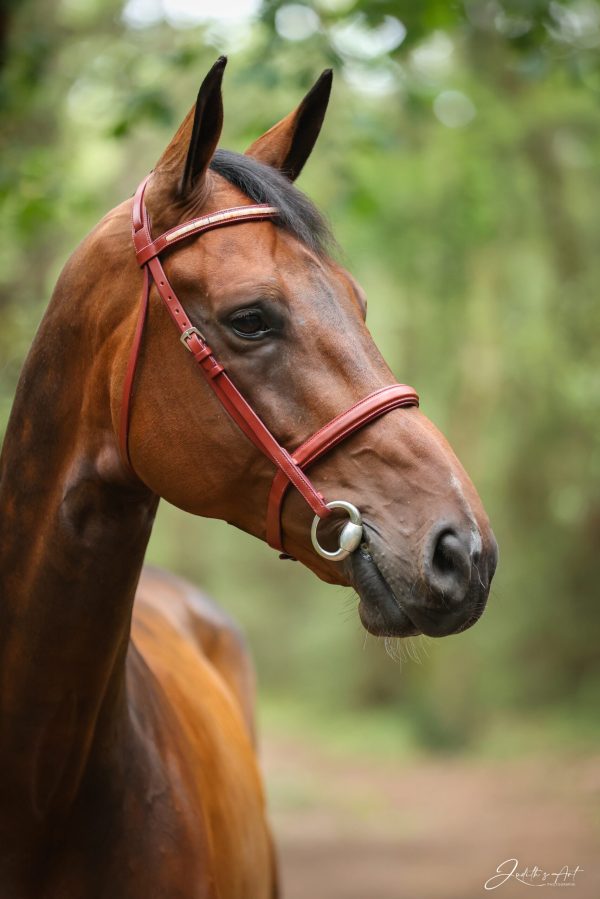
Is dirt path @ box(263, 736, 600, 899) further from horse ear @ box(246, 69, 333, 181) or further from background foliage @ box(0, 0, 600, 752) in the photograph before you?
horse ear @ box(246, 69, 333, 181)

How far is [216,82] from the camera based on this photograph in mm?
2078

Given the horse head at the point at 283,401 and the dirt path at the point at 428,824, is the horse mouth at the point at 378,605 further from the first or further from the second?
the dirt path at the point at 428,824

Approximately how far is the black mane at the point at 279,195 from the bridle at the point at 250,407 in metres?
0.04

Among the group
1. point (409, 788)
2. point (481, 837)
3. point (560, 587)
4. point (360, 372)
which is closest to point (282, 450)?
point (360, 372)

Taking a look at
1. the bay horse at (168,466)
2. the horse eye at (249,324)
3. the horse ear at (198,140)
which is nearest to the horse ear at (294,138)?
the bay horse at (168,466)

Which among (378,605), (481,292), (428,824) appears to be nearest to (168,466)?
(378,605)

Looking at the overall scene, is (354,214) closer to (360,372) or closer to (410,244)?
(410,244)

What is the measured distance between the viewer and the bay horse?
Answer: 2008 millimetres

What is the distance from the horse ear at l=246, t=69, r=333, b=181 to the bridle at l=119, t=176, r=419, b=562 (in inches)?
16.6

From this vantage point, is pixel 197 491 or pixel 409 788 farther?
pixel 409 788

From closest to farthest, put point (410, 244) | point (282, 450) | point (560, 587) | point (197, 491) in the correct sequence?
point (282, 450)
point (197, 491)
point (410, 244)
point (560, 587)

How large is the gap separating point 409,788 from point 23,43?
887cm

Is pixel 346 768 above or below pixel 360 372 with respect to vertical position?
below

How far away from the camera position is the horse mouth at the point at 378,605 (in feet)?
6.36
